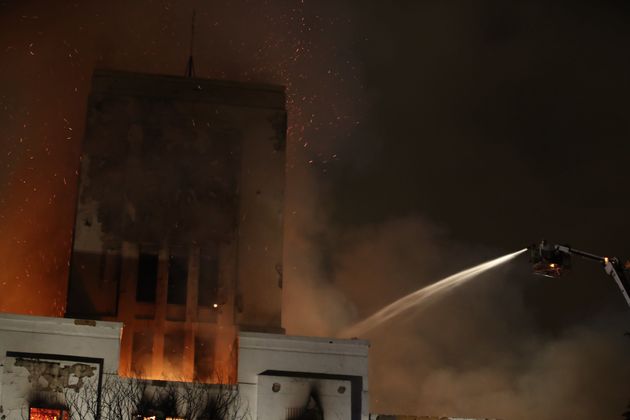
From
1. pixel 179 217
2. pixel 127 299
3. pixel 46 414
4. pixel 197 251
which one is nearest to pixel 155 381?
pixel 46 414

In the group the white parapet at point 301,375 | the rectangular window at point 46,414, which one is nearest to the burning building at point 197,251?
the white parapet at point 301,375

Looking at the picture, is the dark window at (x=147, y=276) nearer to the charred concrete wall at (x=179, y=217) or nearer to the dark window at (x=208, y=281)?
the charred concrete wall at (x=179, y=217)

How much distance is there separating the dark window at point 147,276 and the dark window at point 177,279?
1.62ft

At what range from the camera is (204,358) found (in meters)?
30.8

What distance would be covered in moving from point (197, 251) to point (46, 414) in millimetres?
8981

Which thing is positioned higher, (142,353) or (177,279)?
(177,279)

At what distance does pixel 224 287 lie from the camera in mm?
32406

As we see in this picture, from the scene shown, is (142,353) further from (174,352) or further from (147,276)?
(147,276)

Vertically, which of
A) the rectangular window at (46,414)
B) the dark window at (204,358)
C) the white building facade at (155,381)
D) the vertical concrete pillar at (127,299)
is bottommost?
the rectangular window at (46,414)

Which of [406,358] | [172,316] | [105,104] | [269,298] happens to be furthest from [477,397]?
[105,104]

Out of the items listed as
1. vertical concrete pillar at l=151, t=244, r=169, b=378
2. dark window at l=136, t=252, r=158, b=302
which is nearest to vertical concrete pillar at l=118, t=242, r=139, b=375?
dark window at l=136, t=252, r=158, b=302

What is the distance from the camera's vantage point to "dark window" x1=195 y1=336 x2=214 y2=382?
3056cm

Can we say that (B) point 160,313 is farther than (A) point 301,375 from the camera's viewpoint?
Yes

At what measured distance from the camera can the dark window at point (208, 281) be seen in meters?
32.1
